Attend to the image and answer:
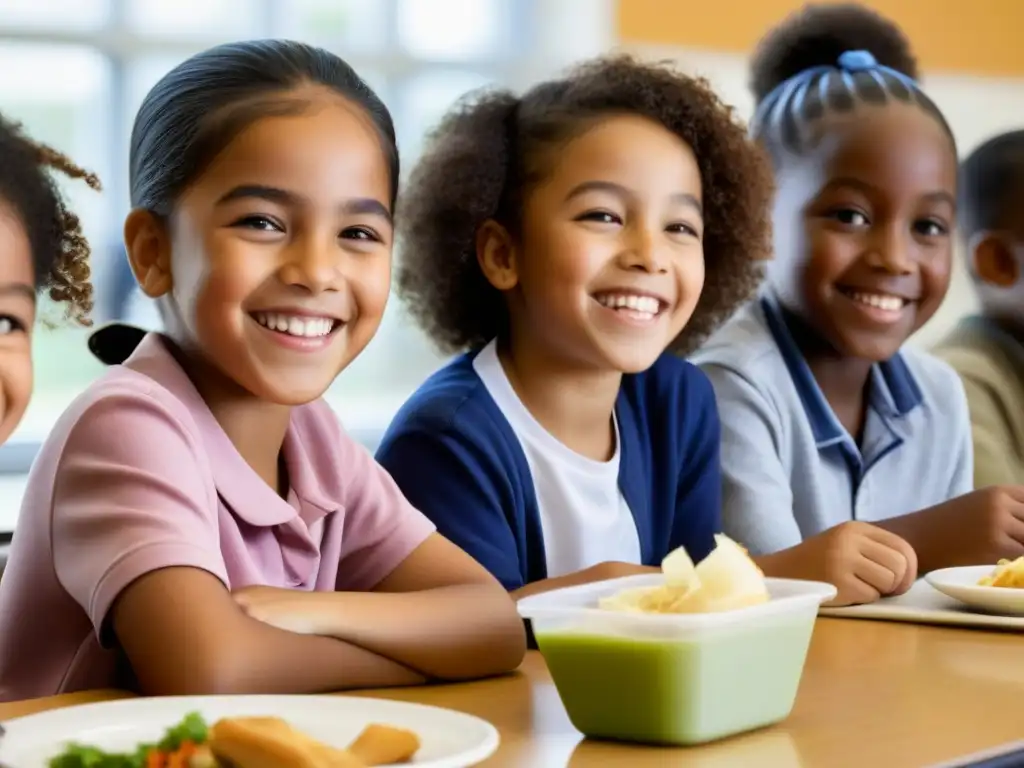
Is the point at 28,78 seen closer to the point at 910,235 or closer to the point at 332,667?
the point at 910,235

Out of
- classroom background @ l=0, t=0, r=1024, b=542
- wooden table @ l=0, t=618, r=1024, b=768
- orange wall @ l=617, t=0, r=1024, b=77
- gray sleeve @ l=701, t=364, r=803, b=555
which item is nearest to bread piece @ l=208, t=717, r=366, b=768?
wooden table @ l=0, t=618, r=1024, b=768

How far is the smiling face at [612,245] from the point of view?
156 centimetres

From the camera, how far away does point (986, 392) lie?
2254 millimetres

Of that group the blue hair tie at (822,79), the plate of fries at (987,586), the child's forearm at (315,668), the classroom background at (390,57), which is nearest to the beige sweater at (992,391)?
the blue hair tie at (822,79)

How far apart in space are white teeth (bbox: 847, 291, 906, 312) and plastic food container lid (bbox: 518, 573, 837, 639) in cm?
95

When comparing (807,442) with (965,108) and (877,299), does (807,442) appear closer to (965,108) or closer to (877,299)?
(877,299)

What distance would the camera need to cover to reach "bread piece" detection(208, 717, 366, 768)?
0.73m

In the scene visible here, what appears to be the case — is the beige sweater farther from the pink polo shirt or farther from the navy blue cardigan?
the pink polo shirt

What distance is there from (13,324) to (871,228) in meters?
1.11

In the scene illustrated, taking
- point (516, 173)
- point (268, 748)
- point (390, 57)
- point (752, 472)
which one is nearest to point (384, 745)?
point (268, 748)

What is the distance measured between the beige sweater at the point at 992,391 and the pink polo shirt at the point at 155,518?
106cm

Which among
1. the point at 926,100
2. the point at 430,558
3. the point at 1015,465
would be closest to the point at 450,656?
the point at 430,558

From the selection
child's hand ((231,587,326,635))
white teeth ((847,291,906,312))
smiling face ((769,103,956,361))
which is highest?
smiling face ((769,103,956,361))

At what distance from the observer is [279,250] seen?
4.08 feet
